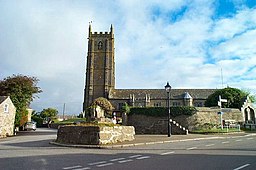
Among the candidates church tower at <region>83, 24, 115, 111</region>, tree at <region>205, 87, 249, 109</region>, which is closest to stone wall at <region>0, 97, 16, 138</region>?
tree at <region>205, 87, 249, 109</region>

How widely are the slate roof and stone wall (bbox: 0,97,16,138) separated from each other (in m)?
52.1

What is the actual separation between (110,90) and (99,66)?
10290mm

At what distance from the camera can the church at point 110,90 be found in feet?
269

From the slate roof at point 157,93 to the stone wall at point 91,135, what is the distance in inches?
2593

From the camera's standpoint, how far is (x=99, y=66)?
3504 inches

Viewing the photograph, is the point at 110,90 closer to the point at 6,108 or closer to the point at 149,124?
the point at 149,124

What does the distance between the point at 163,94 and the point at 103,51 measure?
91.1 feet

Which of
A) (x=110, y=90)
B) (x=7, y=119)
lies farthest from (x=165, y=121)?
(x=110, y=90)

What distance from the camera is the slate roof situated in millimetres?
83812

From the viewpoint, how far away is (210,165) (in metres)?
8.62

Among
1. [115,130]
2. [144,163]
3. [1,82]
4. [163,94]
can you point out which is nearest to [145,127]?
[115,130]

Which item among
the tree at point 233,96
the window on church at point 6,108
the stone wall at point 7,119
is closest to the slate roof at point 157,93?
the tree at point 233,96

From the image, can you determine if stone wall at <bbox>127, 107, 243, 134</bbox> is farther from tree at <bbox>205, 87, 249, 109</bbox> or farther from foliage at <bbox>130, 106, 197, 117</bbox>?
tree at <bbox>205, 87, 249, 109</bbox>

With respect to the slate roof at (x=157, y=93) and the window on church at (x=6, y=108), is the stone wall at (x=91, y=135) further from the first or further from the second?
the slate roof at (x=157, y=93)
